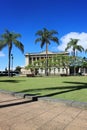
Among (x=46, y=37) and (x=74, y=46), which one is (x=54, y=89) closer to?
(x=46, y=37)

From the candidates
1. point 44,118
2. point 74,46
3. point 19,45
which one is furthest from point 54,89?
point 74,46

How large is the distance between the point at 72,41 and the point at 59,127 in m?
67.6

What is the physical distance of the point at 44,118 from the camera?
21.9ft

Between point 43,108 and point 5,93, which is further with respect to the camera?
point 5,93

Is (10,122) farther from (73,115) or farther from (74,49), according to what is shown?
(74,49)

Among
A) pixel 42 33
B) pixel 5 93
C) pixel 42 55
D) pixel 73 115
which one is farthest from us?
pixel 42 55

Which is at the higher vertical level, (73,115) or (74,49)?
(74,49)

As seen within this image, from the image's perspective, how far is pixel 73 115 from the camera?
7090 millimetres

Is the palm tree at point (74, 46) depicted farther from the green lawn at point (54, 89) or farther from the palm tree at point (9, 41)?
the green lawn at point (54, 89)

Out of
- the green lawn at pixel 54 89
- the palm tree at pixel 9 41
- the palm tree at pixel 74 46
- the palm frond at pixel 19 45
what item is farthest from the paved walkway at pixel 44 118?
the palm tree at pixel 74 46

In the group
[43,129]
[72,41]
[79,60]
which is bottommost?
[43,129]

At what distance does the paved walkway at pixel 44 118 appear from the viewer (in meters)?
5.81

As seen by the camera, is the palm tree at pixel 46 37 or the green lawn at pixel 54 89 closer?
the green lawn at pixel 54 89

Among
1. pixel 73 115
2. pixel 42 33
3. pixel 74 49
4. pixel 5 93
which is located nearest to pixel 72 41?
pixel 74 49
